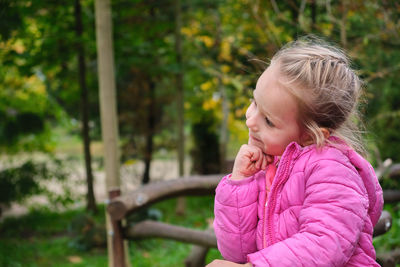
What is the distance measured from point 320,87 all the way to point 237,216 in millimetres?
450

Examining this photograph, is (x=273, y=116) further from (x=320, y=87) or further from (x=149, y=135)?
(x=149, y=135)

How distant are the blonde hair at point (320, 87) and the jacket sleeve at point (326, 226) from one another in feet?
0.44

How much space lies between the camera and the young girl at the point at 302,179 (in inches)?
43.2

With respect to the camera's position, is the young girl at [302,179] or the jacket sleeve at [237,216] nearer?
the young girl at [302,179]

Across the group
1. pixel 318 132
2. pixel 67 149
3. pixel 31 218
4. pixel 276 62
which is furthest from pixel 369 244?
pixel 67 149

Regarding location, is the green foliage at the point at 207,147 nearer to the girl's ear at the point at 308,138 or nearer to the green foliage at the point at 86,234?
the green foliage at the point at 86,234

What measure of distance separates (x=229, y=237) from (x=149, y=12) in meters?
6.89

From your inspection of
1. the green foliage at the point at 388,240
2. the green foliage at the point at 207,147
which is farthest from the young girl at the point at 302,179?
the green foliage at the point at 207,147

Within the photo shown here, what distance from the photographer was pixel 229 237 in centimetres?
128

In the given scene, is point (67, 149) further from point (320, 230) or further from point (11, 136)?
point (320, 230)

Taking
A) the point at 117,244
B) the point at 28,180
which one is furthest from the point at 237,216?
the point at 28,180

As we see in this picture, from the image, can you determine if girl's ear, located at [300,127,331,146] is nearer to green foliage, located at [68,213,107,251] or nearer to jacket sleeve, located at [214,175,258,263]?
jacket sleeve, located at [214,175,258,263]

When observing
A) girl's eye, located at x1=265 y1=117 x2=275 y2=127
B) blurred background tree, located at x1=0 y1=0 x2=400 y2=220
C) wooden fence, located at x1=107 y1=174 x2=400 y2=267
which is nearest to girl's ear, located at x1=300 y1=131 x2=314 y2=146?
girl's eye, located at x1=265 y1=117 x2=275 y2=127

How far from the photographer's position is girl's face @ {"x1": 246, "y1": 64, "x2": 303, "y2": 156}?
121 cm
